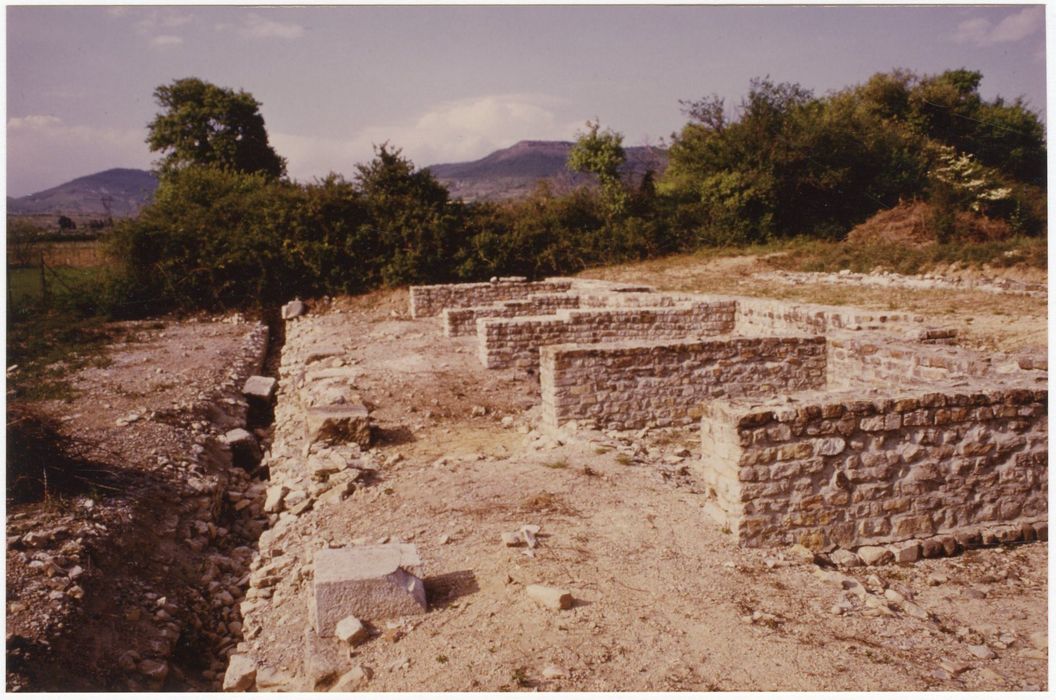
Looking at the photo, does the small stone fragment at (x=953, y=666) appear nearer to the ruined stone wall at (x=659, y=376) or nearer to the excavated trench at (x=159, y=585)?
the excavated trench at (x=159, y=585)

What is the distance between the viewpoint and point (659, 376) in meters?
7.75

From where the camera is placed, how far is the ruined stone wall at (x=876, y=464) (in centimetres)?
455

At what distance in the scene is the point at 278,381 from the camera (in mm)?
12930

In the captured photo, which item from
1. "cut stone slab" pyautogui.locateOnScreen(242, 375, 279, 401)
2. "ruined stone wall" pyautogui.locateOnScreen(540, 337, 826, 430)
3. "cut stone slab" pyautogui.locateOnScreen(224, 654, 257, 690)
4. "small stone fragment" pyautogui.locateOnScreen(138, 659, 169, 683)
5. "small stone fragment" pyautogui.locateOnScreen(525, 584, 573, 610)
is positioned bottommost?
"small stone fragment" pyautogui.locateOnScreen(138, 659, 169, 683)

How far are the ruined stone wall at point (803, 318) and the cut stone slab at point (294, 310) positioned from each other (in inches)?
503

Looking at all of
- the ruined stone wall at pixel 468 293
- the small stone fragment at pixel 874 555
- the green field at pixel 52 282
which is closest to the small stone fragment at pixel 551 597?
the small stone fragment at pixel 874 555

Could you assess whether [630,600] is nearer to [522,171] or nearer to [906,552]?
[906,552]

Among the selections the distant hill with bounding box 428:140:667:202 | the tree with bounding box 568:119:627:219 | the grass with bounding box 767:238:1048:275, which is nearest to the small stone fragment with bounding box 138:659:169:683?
the grass with bounding box 767:238:1048:275

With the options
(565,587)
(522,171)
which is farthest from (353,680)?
(522,171)

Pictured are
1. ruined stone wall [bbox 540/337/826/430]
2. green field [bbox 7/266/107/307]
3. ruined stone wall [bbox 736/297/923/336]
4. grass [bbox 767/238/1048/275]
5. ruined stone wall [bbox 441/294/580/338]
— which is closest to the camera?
ruined stone wall [bbox 540/337/826/430]

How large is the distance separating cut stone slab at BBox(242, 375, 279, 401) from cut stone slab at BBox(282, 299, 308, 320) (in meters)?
8.32

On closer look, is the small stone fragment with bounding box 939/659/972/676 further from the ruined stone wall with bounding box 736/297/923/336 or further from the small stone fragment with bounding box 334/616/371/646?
the ruined stone wall with bounding box 736/297/923/336

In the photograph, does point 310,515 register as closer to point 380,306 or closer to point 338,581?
point 338,581

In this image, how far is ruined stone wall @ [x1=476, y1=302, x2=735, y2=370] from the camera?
1051 cm
